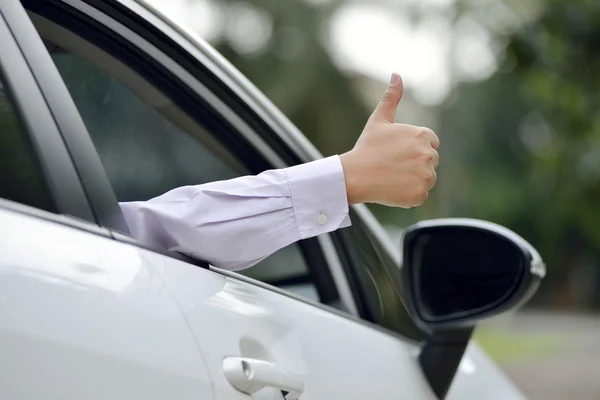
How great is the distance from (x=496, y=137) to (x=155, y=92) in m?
31.5

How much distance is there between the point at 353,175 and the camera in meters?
1.67

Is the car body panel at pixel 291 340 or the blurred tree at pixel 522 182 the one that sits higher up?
the car body panel at pixel 291 340

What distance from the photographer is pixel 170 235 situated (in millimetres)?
1640

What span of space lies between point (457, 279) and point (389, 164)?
0.72 m

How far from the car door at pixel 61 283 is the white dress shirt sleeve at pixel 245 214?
0.38 feet

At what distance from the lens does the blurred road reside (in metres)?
12.5

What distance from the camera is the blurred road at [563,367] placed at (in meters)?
12.5

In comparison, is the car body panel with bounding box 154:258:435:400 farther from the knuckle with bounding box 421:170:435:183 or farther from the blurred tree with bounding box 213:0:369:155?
the blurred tree with bounding box 213:0:369:155

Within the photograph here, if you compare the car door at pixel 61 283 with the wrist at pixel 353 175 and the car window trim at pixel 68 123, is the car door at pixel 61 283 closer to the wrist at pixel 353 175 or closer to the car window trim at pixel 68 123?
the car window trim at pixel 68 123

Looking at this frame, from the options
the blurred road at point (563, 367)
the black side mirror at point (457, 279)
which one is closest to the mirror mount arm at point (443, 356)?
the black side mirror at point (457, 279)

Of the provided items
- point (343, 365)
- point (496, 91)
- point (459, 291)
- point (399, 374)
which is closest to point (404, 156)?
point (343, 365)

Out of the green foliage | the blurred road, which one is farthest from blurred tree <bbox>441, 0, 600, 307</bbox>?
the blurred road

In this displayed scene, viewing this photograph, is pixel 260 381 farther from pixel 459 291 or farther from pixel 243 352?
pixel 459 291

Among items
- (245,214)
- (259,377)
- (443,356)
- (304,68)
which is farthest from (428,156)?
(304,68)
